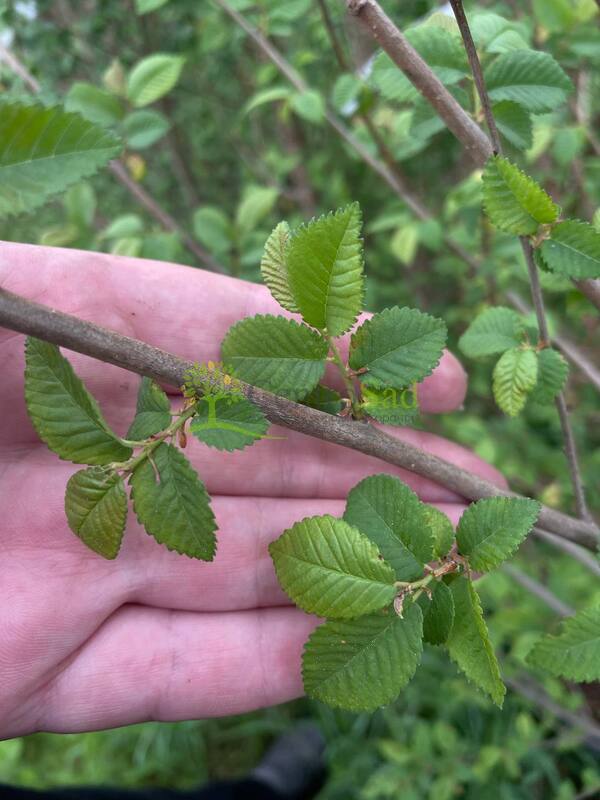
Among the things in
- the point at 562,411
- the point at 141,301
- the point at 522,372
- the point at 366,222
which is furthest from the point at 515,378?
the point at 366,222

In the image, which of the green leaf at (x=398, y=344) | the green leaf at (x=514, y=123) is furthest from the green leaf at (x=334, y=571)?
the green leaf at (x=514, y=123)

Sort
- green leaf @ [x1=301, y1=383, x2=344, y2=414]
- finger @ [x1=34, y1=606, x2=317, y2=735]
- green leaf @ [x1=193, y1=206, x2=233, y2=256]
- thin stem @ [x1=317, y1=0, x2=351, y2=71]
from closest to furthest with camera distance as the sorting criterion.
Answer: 1. green leaf @ [x1=301, y1=383, x2=344, y2=414]
2. finger @ [x1=34, y1=606, x2=317, y2=735]
3. thin stem @ [x1=317, y1=0, x2=351, y2=71]
4. green leaf @ [x1=193, y1=206, x2=233, y2=256]

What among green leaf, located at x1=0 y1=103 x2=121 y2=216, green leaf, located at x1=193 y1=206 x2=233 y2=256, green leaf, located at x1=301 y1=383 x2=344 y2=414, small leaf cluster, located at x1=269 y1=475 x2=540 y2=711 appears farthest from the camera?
green leaf, located at x1=193 y1=206 x2=233 y2=256

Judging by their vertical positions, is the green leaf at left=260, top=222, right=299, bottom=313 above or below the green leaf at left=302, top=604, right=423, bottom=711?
above

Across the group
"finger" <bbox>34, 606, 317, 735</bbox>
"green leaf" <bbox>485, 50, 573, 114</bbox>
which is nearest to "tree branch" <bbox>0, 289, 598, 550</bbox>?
"finger" <bbox>34, 606, 317, 735</bbox>

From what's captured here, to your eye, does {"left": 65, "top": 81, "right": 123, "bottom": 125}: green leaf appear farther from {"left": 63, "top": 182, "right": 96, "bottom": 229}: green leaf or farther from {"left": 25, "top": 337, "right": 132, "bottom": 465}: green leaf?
{"left": 25, "top": 337, "right": 132, "bottom": 465}: green leaf

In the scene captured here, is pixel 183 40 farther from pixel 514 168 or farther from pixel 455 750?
pixel 455 750

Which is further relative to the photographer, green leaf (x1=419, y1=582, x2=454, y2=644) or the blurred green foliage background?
the blurred green foliage background

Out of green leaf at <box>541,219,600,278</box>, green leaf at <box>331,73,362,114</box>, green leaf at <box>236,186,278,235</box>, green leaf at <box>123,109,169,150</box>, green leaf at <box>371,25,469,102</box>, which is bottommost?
green leaf at <box>236,186,278,235</box>
